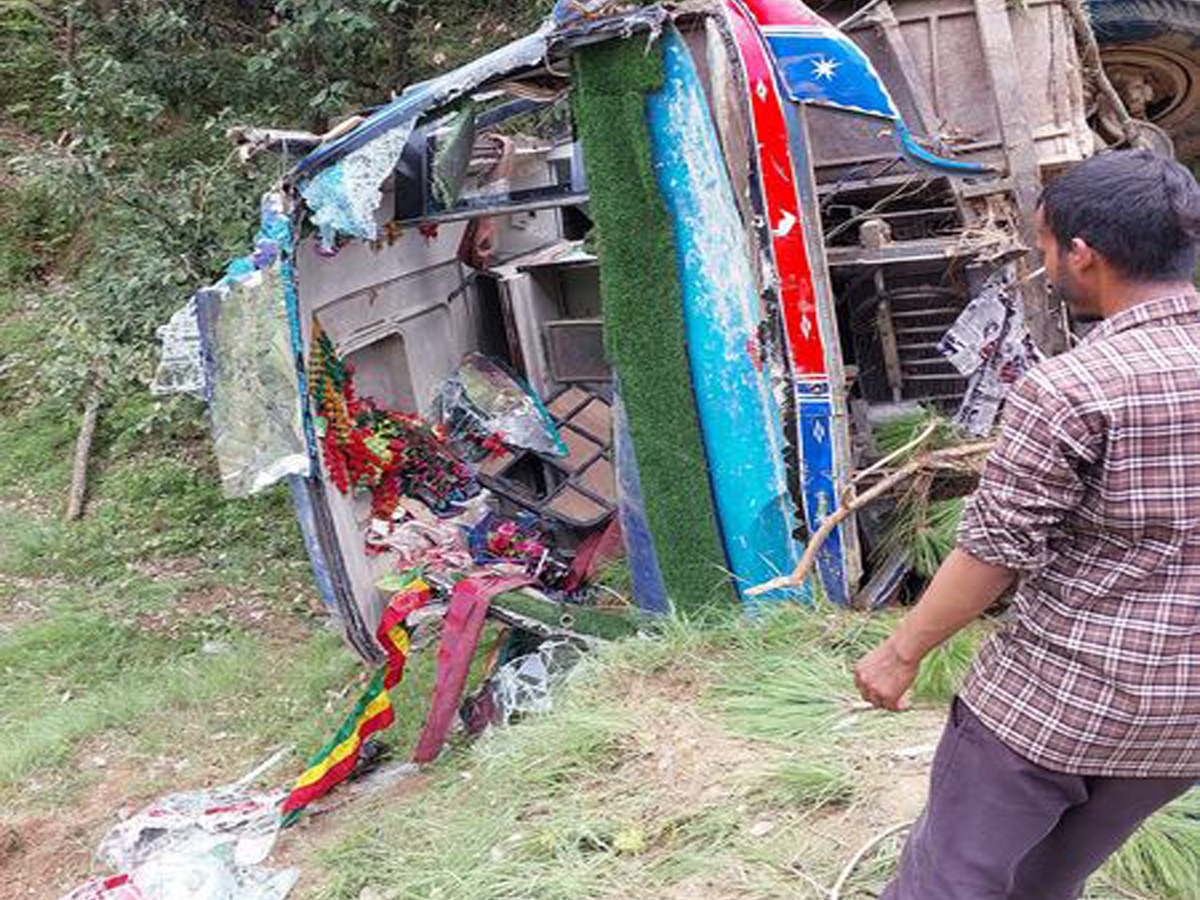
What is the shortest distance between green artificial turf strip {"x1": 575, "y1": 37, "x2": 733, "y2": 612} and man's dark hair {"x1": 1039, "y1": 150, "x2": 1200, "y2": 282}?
266cm

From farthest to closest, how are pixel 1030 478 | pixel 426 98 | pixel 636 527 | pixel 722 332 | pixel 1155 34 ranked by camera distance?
pixel 1155 34 → pixel 636 527 → pixel 426 98 → pixel 722 332 → pixel 1030 478

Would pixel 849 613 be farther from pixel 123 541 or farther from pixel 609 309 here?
pixel 123 541

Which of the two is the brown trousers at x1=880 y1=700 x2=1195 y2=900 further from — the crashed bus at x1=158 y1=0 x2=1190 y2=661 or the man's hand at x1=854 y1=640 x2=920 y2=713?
the crashed bus at x1=158 y1=0 x2=1190 y2=661

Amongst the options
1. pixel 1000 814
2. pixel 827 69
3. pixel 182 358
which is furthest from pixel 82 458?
pixel 1000 814

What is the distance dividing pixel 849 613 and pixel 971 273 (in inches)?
58.8

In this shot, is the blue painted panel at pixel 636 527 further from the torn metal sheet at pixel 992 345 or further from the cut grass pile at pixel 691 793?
the torn metal sheet at pixel 992 345

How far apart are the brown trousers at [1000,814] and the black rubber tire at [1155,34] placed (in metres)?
5.19

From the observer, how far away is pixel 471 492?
6844mm

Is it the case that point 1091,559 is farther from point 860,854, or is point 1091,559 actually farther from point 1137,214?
point 860,854

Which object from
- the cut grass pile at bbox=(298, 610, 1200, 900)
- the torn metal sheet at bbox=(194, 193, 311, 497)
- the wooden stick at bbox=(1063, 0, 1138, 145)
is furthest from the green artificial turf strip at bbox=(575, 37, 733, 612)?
the wooden stick at bbox=(1063, 0, 1138, 145)

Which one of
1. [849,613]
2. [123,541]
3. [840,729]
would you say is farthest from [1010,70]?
[123,541]

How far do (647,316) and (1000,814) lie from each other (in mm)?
2835

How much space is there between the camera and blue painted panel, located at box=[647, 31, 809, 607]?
14.0 ft

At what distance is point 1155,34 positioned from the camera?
6.29 meters
